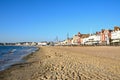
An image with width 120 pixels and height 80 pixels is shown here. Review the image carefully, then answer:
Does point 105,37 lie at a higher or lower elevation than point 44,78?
higher

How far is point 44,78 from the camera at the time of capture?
10.9m

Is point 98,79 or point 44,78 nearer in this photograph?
point 98,79

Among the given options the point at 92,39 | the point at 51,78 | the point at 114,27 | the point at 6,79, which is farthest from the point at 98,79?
the point at 92,39

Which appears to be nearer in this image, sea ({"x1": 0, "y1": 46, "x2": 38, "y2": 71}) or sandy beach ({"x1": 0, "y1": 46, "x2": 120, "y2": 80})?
sandy beach ({"x1": 0, "y1": 46, "x2": 120, "y2": 80})

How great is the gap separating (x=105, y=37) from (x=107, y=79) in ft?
324

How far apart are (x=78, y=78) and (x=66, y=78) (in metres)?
0.65

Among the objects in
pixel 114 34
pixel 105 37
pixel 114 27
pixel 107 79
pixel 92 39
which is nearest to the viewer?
pixel 107 79

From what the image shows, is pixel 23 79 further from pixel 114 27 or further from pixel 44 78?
pixel 114 27

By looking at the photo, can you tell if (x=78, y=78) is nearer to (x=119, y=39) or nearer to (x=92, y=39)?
(x=119, y=39)

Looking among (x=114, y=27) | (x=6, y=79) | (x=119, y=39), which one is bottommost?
(x=6, y=79)

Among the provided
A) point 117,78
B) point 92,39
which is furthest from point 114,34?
point 117,78

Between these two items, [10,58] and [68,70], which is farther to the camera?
[10,58]

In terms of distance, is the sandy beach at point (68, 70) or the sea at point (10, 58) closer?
the sandy beach at point (68, 70)

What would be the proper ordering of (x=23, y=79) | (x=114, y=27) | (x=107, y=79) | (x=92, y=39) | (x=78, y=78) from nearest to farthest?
(x=107, y=79), (x=78, y=78), (x=23, y=79), (x=114, y=27), (x=92, y=39)
